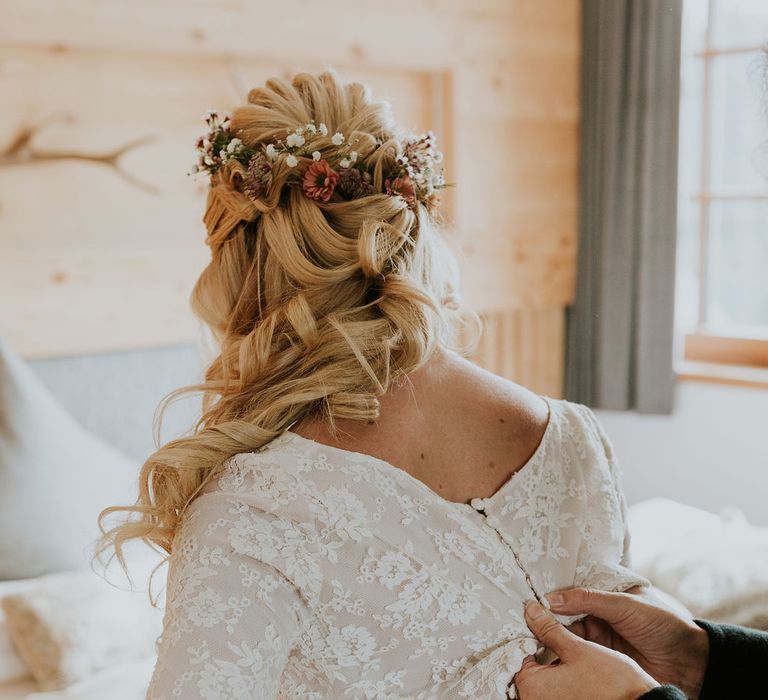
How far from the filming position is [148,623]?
2.04 meters

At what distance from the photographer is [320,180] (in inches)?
49.3

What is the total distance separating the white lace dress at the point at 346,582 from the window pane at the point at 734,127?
2.87m

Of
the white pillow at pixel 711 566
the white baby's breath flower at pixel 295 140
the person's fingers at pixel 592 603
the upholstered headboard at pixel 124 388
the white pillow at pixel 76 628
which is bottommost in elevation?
the white pillow at pixel 76 628

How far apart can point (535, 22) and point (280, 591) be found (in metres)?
3.26

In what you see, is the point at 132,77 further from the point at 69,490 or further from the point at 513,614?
the point at 513,614

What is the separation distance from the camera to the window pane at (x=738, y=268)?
12.2 feet

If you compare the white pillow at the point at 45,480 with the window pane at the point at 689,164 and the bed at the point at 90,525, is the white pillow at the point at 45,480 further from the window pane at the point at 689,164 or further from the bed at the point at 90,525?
the window pane at the point at 689,164

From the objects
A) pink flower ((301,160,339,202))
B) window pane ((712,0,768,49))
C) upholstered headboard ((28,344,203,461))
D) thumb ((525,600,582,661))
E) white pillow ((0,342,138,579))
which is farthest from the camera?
window pane ((712,0,768,49))

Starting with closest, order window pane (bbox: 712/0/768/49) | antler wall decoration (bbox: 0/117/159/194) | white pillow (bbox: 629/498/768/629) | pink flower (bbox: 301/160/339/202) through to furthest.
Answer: pink flower (bbox: 301/160/339/202) < white pillow (bbox: 629/498/768/629) < antler wall decoration (bbox: 0/117/159/194) < window pane (bbox: 712/0/768/49)

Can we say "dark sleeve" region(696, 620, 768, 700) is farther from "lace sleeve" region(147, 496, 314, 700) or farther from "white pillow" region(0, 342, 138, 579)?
"white pillow" region(0, 342, 138, 579)

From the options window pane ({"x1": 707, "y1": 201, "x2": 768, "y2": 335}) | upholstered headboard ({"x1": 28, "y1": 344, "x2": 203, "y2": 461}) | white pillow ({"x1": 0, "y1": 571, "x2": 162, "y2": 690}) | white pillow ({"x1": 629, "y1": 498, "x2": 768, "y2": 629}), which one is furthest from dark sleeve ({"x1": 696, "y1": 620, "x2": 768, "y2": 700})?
window pane ({"x1": 707, "y1": 201, "x2": 768, "y2": 335})

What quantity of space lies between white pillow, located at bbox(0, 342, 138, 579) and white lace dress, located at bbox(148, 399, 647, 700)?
4.07 ft

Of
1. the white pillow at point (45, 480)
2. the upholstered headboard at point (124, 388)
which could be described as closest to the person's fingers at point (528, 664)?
the white pillow at point (45, 480)

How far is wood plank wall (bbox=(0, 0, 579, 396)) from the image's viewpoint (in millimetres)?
2658
